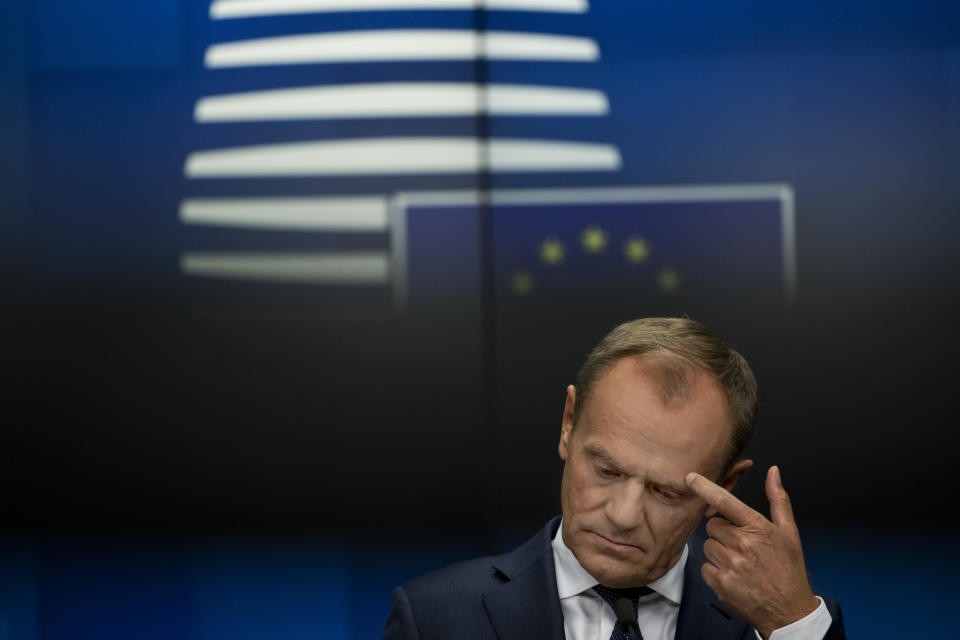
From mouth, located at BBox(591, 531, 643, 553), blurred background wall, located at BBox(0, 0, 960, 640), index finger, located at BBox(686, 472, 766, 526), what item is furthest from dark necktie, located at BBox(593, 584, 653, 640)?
blurred background wall, located at BBox(0, 0, 960, 640)

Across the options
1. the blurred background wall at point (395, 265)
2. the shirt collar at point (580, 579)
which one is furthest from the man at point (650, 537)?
the blurred background wall at point (395, 265)

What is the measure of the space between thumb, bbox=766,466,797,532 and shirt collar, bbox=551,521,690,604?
183 millimetres

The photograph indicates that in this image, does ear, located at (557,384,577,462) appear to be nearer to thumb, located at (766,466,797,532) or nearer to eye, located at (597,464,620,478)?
eye, located at (597,464,620,478)

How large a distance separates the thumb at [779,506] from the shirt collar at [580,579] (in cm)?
18

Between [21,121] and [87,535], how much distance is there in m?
1.35

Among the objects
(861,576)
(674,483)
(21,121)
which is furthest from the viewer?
(21,121)

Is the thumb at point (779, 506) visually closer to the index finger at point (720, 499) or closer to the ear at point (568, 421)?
the index finger at point (720, 499)

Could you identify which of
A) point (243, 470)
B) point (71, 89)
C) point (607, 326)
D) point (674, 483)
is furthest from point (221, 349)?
point (674, 483)

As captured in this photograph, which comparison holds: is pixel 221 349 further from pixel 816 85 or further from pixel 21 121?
pixel 816 85

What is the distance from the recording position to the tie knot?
62.1 inches

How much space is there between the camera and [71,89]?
316 centimetres

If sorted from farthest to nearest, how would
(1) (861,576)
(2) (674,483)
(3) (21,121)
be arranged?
1. (3) (21,121)
2. (1) (861,576)
3. (2) (674,483)

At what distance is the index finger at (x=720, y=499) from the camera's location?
4.85 feet

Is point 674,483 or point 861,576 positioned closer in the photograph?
point 674,483
